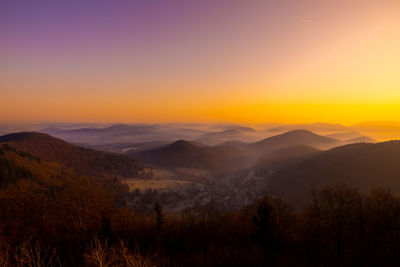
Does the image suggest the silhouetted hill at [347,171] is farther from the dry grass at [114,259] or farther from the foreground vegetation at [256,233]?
the dry grass at [114,259]

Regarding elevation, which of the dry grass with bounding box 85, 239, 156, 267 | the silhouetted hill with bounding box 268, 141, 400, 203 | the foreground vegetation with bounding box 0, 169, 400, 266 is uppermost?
the dry grass with bounding box 85, 239, 156, 267

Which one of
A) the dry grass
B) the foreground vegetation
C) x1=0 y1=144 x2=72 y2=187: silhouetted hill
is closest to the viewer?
the dry grass

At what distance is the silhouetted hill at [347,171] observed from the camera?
98594 millimetres

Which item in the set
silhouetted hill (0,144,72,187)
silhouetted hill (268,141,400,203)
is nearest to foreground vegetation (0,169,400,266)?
silhouetted hill (268,141,400,203)

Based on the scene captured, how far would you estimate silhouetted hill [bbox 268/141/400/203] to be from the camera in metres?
98.6

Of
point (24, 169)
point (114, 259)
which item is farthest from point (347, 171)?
point (24, 169)

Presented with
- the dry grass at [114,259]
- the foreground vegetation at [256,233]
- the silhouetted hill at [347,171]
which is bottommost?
the silhouetted hill at [347,171]

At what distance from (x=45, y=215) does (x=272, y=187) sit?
11953 centimetres

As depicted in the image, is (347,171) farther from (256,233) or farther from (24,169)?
(24,169)

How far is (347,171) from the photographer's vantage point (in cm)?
11481

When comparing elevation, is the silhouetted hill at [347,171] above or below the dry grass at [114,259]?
below

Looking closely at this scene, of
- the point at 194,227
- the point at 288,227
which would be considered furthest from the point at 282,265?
the point at 194,227

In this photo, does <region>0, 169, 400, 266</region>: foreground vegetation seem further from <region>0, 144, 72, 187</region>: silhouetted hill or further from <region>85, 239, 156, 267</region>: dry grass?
<region>0, 144, 72, 187</region>: silhouetted hill

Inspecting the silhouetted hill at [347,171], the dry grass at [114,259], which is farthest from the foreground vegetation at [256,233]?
the silhouetted hill at [347,171]
